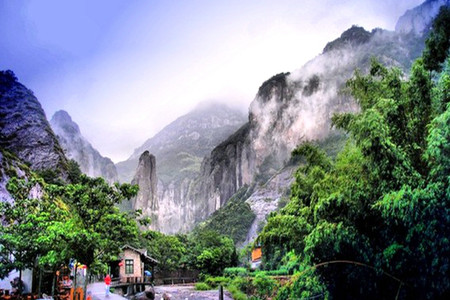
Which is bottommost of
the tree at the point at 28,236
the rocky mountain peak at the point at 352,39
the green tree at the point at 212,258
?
the green tree at the point at 212,258

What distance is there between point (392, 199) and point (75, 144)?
101816 millimetres

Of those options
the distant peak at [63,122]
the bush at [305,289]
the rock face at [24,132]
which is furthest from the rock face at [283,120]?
the bush at [305,289]

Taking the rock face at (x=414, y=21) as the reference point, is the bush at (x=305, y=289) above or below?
below

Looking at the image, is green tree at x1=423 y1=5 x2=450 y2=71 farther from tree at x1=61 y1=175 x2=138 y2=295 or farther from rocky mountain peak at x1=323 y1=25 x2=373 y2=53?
rocky mountain peak at x1=323 y1=25 x2=373 y2=53

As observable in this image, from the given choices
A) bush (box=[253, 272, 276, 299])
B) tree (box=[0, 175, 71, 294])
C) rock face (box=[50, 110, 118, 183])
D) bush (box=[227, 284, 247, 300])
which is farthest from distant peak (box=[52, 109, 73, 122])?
tree (box=[0, 175, 71, 294])

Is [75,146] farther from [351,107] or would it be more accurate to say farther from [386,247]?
[386,247]

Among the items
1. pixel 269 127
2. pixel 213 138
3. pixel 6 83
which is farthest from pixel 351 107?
pixel 213 138

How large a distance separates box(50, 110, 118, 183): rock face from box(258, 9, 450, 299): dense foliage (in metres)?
90.3

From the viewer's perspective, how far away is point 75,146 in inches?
3858

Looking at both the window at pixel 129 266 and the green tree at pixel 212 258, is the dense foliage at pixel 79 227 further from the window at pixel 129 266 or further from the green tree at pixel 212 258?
the green tree at pixel 212 258

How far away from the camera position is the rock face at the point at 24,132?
4219 cm

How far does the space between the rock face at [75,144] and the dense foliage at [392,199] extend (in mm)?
90270

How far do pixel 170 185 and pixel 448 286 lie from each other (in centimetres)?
15009

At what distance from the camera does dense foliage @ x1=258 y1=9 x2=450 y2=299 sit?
581 centimetres
